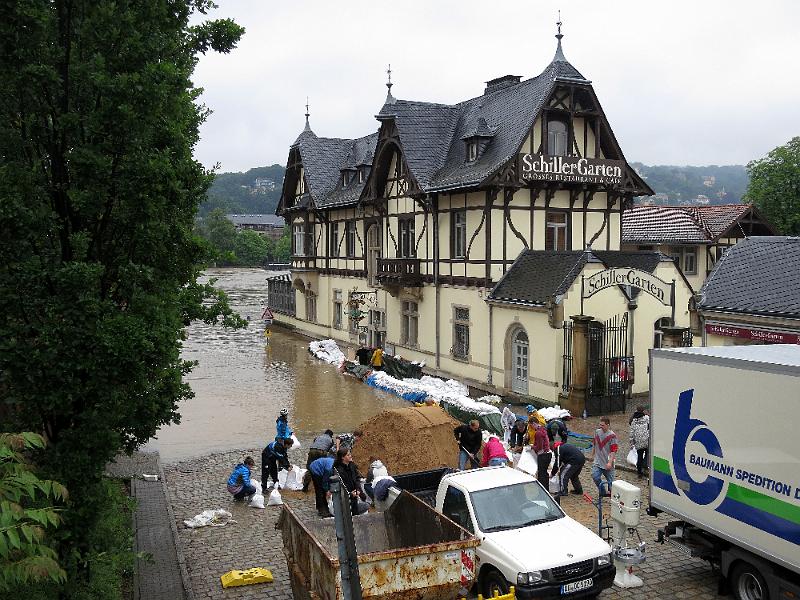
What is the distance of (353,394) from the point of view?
25516 millimetres

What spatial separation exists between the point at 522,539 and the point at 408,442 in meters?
5.94

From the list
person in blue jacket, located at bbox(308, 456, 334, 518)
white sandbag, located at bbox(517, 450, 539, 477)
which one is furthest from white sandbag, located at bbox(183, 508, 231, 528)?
white sandbag, located at bbox(517, 450, 539, 477)

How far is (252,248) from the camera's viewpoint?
140 metres

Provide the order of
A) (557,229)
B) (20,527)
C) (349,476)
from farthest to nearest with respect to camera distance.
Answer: (557,229)
(349,476)
(20,527)

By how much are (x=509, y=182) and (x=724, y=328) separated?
977 centimetres

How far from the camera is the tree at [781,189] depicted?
157ft

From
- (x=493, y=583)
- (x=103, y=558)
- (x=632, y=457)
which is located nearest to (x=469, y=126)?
(x=632, y=457)

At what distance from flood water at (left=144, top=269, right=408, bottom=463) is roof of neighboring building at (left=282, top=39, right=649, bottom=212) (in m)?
8.35

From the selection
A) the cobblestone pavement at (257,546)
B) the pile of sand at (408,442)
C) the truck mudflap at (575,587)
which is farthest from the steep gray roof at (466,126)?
the truck mudflap at (575,587)

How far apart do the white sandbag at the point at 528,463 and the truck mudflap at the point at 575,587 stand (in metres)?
5.71

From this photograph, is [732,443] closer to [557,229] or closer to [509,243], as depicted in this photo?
[509,243]

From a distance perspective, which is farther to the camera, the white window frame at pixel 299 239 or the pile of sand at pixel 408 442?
the white window frame at pixel 299 239

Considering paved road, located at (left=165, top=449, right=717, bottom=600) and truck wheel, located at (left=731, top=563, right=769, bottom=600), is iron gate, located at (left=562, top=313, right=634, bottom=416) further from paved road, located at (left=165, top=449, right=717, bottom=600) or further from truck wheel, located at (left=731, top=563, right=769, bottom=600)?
truck wheel, located at (left=731, top=563, right=769, bottom=600)

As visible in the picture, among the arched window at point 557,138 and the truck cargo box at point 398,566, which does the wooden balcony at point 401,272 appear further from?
the truck cargo box at point 398,566
